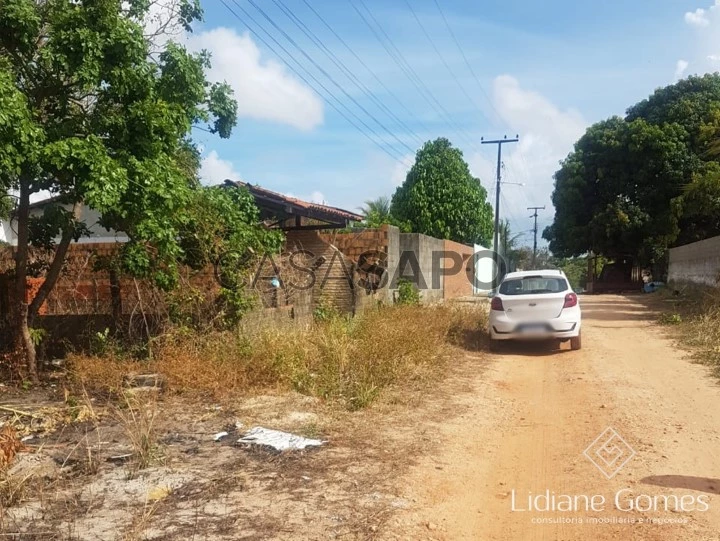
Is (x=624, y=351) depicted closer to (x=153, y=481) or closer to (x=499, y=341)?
(x=499, y=341)

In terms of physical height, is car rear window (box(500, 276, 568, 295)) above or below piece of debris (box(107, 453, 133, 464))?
above

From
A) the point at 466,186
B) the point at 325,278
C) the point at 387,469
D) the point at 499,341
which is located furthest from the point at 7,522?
the point at 466,186

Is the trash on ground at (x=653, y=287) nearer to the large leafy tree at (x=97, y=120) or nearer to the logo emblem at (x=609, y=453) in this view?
the logo emblem at (x=609, y=453)

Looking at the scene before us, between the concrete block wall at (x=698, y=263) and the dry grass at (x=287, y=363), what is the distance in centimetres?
1158

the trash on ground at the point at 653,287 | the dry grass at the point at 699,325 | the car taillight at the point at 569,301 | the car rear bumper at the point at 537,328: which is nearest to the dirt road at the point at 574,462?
the dry grass at the point at 699,325

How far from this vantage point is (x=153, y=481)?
15.0 feet

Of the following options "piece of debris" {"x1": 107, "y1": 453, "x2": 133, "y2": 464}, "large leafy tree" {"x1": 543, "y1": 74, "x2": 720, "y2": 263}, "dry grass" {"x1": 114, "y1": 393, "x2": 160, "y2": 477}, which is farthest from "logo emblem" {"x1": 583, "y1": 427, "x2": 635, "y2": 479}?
"large leafy tree" {"x1": 543, "y1": 74, "x2": 720, "y2": 263}

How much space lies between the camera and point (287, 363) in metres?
7.66

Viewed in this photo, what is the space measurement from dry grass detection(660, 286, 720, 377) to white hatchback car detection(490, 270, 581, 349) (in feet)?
6.17

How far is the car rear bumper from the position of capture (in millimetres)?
10164

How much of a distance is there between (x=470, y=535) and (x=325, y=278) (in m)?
9.87

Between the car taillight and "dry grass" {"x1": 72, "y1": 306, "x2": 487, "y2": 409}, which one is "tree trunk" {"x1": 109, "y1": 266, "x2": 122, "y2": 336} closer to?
"dry grass" {"x1": 72, "y1": 306, "x2": 487, "y2": 409}

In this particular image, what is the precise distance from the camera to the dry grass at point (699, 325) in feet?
31.6

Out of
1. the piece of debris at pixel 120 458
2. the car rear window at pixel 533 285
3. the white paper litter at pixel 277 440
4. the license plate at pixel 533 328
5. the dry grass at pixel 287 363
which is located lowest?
the piece of debris at pixel 120 458
